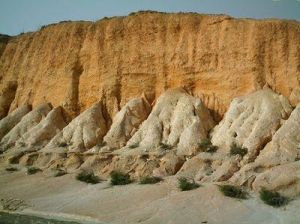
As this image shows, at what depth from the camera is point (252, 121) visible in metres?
23.2

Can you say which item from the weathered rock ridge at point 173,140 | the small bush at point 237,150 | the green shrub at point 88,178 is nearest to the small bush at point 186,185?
the weathered rock ridge at point 173,140

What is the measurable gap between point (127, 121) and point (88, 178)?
5317mm

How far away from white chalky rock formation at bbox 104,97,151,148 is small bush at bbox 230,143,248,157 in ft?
22.8

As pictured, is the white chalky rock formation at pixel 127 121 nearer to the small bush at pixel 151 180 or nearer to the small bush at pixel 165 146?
the small bush at pixel 165 146

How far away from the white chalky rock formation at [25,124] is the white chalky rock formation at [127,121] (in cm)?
642

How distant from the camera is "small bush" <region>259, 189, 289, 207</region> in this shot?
1739 cm

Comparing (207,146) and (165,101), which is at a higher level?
(165,101)

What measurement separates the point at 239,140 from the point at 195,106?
446 cm

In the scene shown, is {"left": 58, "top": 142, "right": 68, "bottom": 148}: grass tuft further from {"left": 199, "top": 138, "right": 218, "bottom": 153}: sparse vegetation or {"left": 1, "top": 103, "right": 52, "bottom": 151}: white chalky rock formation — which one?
{"left": 199, "top": 138, "right": 218, "bottom": 153}: sparse vegetation


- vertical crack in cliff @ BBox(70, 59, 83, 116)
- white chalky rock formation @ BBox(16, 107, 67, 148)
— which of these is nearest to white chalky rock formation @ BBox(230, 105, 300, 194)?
white chalky rock formation @ BBox(16, 107, 67, 148)

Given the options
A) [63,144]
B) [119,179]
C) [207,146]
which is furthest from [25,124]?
[207,146]

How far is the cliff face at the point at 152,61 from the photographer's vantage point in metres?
26.5

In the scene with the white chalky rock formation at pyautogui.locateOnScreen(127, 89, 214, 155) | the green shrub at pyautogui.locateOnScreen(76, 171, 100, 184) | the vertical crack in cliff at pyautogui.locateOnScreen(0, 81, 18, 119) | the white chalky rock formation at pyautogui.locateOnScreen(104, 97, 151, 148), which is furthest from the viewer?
the vertical crack in cliff at pyautogui.locateOnScreen(0, 81, 18, 119)

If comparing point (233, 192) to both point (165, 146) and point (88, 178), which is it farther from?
point (88, 178)
